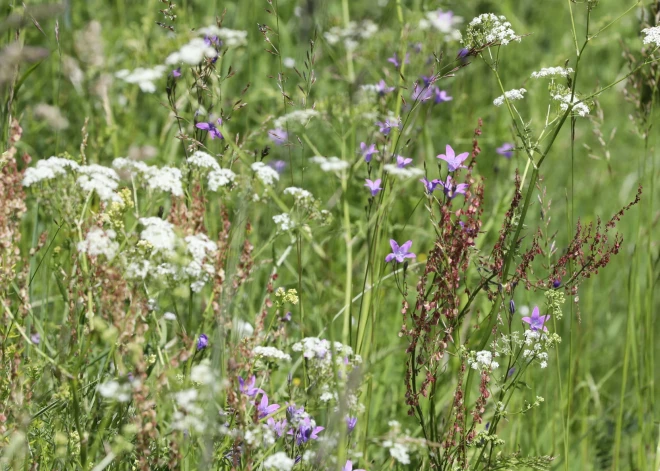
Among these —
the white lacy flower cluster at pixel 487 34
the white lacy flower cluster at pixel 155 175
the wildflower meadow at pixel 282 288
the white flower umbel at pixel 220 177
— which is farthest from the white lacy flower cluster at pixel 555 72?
the white lacy flower cluster at pixel 155 175

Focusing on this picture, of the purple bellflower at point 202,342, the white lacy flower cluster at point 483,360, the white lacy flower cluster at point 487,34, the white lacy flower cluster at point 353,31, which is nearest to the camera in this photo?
the white lacy flower cluster at point 483,360

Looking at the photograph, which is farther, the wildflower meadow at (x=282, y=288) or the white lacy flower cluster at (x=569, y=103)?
the white lacy flower cluster at (x=569, y=103)

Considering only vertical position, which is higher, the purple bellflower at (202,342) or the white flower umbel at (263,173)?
the white flower umbel at (263,173)

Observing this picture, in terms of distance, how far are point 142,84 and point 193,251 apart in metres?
0.83

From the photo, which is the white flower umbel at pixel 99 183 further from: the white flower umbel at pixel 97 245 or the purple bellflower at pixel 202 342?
the purple bellflower at pixel 202 342

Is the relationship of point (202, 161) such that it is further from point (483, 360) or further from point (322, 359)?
point (483, 360)

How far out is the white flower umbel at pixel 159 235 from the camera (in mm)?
1622

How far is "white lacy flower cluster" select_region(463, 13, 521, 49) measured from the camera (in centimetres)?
198

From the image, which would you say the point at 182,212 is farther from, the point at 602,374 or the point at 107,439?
the point at 602,374

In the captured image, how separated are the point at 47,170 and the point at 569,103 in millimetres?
1243

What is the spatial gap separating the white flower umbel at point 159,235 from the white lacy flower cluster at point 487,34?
90 centimetres

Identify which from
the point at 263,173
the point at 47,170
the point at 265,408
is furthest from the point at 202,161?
the point at 265,408

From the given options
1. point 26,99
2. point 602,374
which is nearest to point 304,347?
point 602,374

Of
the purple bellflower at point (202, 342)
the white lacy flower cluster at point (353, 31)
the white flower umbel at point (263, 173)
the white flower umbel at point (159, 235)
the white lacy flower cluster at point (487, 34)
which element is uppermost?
the white lacy flower cluster at point (353, 31)
